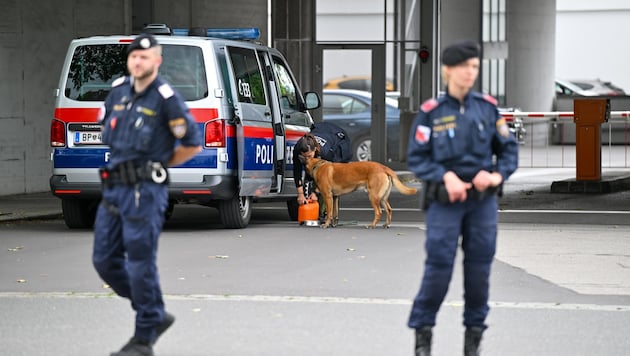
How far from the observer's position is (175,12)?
23391 millimetres

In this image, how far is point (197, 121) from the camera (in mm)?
13531

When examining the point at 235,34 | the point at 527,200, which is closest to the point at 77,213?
the point at 235,34

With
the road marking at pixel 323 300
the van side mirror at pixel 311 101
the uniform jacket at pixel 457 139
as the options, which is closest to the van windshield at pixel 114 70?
the van side mirror at pixel 311 101

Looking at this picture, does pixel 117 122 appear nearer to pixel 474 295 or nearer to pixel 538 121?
pixel 474 295

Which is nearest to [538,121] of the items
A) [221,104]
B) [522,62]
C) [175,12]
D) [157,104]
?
[522,62]

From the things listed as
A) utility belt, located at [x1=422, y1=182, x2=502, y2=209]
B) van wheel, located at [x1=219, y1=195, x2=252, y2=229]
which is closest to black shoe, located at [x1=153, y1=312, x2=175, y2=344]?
utility belt, located at [x1=422, y1=182, x2=502, y2=209]

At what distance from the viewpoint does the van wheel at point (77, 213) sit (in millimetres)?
14320

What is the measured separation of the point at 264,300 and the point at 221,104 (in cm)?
465

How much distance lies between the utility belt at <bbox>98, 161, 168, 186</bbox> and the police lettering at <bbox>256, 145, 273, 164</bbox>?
7.27m

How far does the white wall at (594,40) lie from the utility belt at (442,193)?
143ft

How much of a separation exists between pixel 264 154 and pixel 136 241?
7621 millimetres

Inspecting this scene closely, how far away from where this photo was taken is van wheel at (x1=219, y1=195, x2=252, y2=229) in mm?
14148

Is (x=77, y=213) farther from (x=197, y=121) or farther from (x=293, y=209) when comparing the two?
Result: (x=293, y=209)

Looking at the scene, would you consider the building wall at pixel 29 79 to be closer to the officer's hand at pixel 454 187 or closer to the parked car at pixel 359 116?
the parked car at pixel 359 116
